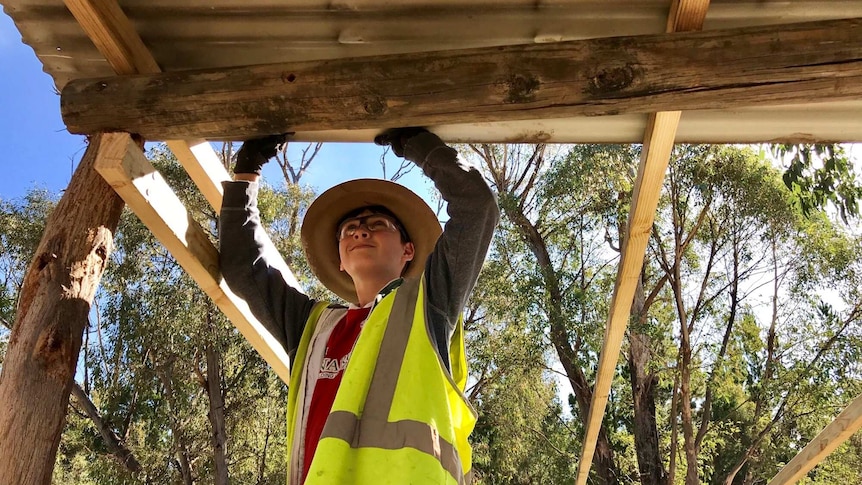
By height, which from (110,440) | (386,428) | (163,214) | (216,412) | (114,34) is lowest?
(386,428)

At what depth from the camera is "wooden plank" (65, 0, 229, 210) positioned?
1.85m

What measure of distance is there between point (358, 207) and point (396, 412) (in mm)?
1095

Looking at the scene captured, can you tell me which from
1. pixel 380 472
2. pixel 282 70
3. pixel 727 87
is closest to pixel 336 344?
pixel 380 472

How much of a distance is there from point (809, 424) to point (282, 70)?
29.2ft

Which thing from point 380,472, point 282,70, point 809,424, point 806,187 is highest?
point 806,187

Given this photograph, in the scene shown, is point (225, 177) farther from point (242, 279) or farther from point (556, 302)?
point (556, 302)

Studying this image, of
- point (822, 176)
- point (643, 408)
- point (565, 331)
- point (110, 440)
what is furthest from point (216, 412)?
point (822, 176)

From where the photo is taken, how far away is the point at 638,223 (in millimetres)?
2277

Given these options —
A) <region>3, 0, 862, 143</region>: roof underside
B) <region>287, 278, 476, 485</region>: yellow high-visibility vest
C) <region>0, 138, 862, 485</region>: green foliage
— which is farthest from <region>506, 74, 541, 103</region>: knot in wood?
<region>0, 138, 862, 485</region>: green foliage

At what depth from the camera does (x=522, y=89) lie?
171 centimetres

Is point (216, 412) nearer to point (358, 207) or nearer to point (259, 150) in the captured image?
point (358, 207)

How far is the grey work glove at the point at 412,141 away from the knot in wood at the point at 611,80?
0.50 meters

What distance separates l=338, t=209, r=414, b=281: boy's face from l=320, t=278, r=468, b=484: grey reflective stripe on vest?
0.59 metres

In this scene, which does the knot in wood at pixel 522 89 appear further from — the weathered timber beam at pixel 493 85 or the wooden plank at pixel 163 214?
the wooden plank at pixel 163 214
